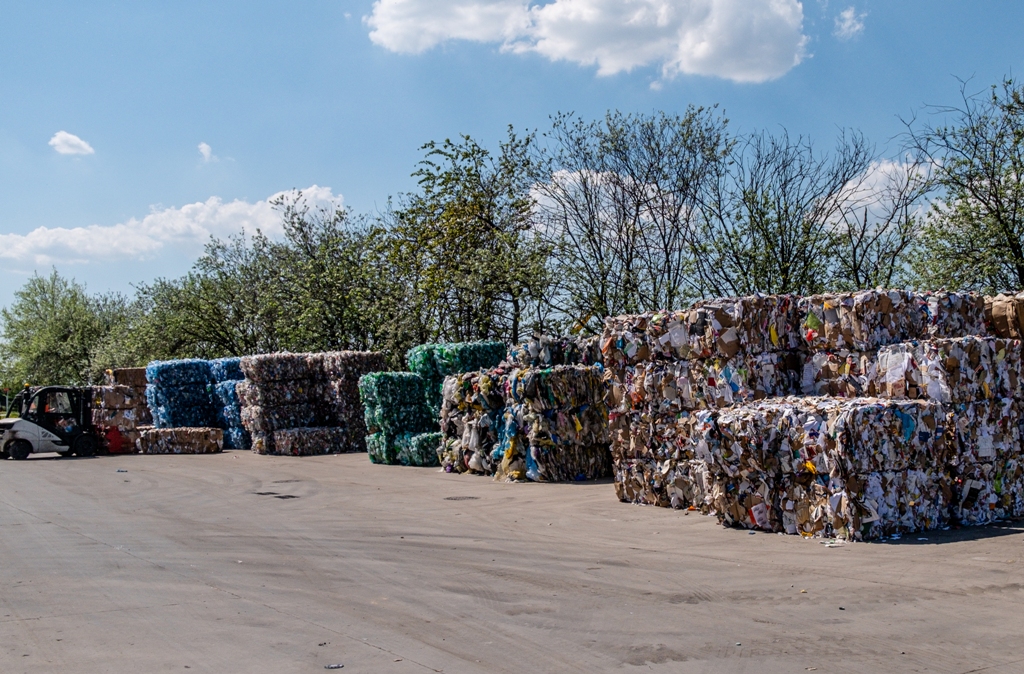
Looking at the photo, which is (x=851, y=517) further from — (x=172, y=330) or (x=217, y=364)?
(x=172, y=330)

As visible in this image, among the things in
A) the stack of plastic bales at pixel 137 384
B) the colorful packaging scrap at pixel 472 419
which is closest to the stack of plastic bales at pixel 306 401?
the stack of plastic bales at pixel 137 384

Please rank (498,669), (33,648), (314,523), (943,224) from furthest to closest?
(943,224) < (314,523) < (33,648) < (498,669)

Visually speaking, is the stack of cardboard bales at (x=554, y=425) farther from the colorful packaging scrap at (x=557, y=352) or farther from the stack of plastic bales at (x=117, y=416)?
the stack of plastic bales at (x=117, y=416)

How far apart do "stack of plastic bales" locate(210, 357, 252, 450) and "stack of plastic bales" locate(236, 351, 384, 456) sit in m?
1.90

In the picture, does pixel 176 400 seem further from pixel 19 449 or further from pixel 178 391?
pixel 19 449

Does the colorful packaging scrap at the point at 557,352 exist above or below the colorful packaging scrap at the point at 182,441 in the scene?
above

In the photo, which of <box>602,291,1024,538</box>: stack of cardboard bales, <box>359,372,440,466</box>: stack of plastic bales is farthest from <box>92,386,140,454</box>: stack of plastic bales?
<box>602,291,1024,538</box>: stack of cardboard bales

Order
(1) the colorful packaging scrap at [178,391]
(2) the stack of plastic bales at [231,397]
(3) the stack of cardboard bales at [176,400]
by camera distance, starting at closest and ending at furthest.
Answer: (3) the stack of cardboard bales at [176,400] < (2) the stack of plastic bales at [231,397] < (1) the colorful packaging scrap at [178,391]

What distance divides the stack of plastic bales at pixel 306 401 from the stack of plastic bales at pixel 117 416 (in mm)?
4506

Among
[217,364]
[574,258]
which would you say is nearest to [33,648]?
[574,258]

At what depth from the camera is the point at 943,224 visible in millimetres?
19672

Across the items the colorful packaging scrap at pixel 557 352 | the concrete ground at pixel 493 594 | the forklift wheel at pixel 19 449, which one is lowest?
the concrete ground at pixel 493 594

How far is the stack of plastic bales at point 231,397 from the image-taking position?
28422 millimetres

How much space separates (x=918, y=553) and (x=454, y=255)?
1819 centimetres
